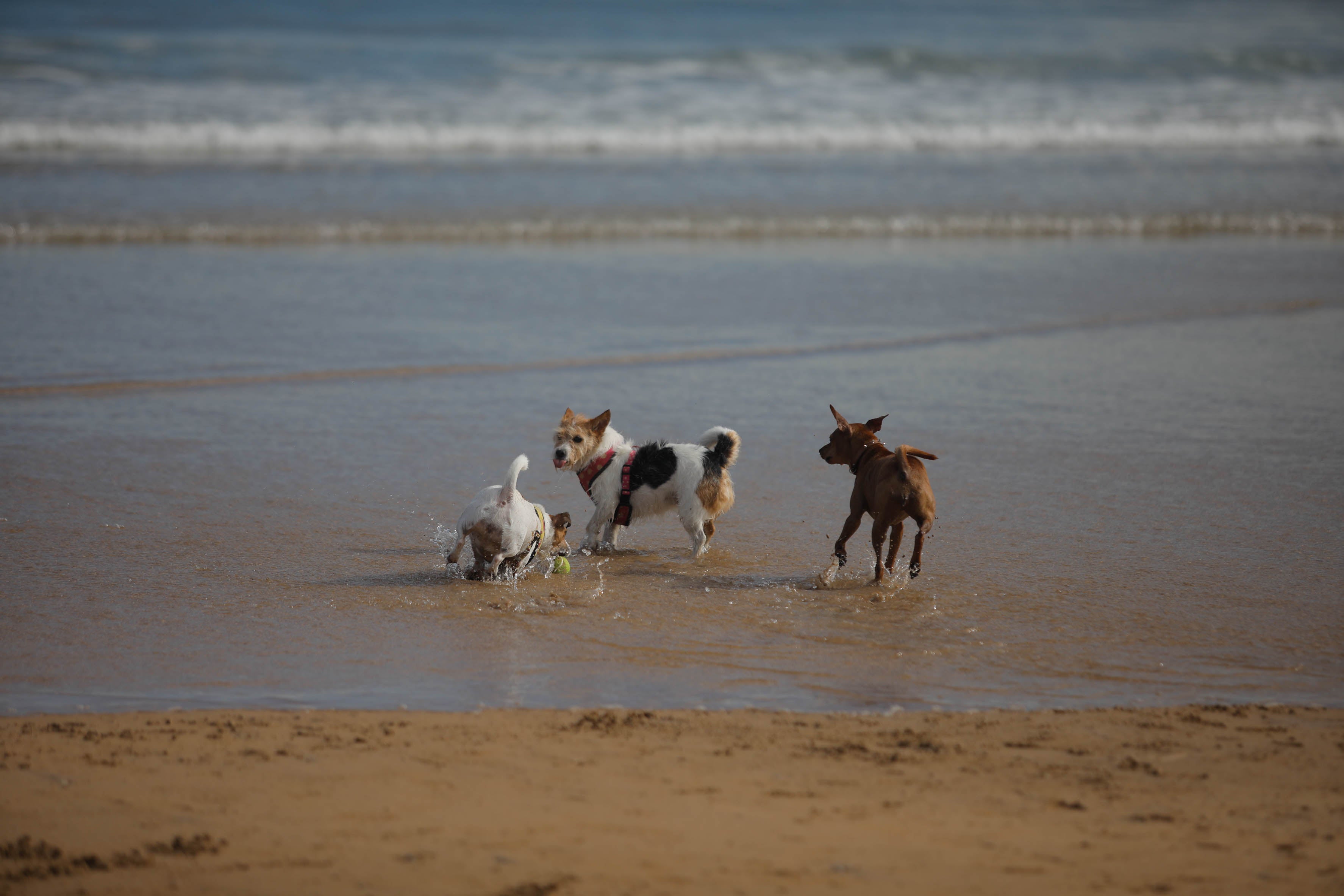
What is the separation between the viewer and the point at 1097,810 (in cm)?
387

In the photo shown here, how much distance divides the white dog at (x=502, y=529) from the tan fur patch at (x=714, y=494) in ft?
2.87

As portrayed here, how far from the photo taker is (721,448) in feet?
22.5

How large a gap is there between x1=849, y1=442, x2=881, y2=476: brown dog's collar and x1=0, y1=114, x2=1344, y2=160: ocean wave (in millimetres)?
17739

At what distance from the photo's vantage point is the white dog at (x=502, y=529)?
6.05 m

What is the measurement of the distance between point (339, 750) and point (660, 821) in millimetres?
1175

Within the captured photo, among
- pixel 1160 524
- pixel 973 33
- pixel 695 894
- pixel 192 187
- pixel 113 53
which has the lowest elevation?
pixel 695 894

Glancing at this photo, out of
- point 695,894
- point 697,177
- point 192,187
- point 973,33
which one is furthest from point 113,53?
point 695,894

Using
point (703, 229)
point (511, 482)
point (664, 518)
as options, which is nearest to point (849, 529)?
point (511, 482)

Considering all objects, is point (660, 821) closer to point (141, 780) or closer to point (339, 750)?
point (339, 750)

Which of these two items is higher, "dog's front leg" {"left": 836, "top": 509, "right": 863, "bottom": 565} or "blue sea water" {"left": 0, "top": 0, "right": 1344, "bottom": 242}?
"blue sea water" {"left": 0, "top": 0, "right": 1344, "bottom": 242}

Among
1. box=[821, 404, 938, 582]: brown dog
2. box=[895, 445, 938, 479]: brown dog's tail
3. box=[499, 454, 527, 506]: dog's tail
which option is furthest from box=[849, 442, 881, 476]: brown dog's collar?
box=[499, 454, 527, 506]: dog's tail

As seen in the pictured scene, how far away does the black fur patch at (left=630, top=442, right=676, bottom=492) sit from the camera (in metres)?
6.83

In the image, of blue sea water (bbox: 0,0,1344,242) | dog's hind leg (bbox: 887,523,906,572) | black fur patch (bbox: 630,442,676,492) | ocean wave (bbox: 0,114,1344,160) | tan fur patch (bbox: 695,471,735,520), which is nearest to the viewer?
dog's hind leg (bbox: 887,523,906,572)

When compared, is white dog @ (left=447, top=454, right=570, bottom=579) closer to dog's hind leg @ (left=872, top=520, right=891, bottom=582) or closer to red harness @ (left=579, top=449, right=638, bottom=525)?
red harness @ (left=579, top=449, right=638, bottom=525)
